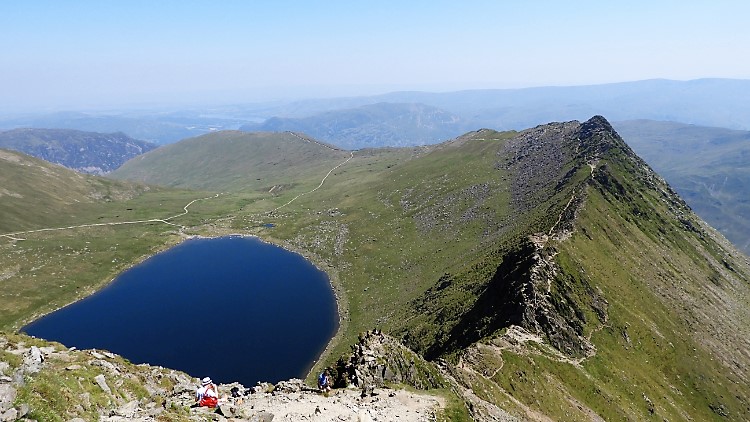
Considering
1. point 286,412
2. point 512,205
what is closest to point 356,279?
point 512,205

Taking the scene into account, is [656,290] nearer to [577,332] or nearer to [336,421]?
[577,332]

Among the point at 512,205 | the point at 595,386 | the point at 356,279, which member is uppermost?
the point at 512,205

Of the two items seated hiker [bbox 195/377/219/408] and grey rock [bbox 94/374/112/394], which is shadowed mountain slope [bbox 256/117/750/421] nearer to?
seated hiker [bbox 195/377/219/408]

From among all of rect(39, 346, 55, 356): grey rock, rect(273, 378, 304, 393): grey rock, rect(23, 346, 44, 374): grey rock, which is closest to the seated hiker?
rect(273, 378, 304, 393): grey rock

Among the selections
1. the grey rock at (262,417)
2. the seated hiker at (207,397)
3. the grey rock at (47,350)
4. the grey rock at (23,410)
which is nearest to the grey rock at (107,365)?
the grey rock at (47,350)

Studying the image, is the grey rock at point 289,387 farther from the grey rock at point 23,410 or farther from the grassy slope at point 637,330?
the grassy slope at point 637,330

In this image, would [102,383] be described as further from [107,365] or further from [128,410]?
[107,365]

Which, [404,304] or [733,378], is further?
[404,304]
